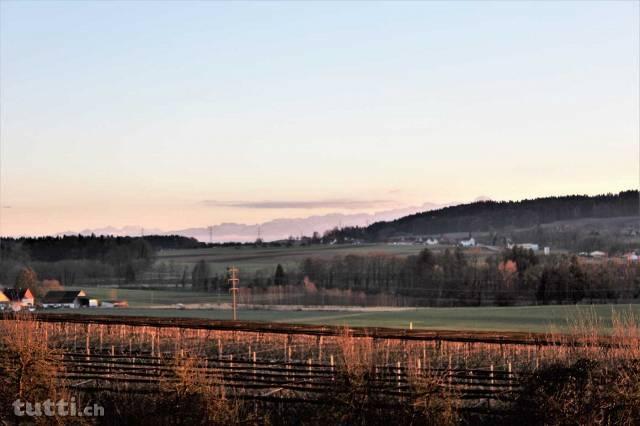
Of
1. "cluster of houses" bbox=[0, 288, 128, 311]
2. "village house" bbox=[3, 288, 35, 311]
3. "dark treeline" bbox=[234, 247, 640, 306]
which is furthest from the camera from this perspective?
"cluster of houses" bbox=[0, 288, 128, 311]

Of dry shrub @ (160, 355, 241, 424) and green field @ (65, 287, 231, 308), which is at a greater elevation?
dry shrub @ (160, 355, 241, 424)

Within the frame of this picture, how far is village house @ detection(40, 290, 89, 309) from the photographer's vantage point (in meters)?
97.7

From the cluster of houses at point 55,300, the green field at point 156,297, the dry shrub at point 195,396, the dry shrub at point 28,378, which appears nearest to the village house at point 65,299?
the cluster of houses at point 55,300

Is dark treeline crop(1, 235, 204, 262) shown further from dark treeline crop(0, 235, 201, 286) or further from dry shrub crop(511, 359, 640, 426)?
dry shrub crop(511, 359, 640, 426)

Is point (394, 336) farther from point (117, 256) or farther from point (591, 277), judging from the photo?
point (117, 256)

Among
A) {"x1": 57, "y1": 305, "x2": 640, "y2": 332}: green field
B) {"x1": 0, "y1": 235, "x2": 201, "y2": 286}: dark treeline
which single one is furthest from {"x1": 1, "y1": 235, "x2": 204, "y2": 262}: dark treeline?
{"x1": 57, "y1": 305, "x2": 640, "y2": 332}: green field

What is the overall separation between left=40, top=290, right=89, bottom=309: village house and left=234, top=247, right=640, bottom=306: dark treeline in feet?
83.1

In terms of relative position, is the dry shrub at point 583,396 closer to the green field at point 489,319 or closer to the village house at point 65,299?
the green field at point 489,319

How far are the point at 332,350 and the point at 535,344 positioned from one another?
10084 millimetres

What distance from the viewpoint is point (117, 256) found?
157m

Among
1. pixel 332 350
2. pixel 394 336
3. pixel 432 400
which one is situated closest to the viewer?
pixel 432 400

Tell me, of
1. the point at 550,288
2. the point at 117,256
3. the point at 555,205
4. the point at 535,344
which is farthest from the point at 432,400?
the point at 555,205

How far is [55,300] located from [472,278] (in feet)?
163

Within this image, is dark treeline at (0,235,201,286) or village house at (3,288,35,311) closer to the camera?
village house at (3,288,35,311)
